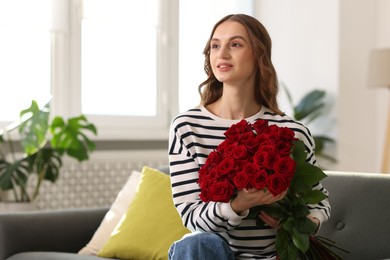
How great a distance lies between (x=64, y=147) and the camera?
15.5 ft

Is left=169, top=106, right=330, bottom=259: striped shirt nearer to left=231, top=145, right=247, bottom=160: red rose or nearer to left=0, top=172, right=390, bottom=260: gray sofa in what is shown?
left=231, top=145, right=247, bottom=160: red rose

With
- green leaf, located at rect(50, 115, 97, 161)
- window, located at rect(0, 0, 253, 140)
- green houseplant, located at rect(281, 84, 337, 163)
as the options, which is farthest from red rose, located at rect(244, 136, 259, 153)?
green houseplant, located at rect(281, 84, 337, 163)

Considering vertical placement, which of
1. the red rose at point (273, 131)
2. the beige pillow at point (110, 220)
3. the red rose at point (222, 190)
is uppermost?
the red rose at point (273, 131)

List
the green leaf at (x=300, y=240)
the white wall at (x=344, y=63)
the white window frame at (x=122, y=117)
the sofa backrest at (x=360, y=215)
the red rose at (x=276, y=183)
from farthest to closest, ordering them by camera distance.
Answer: the white wall at (x=344, y=63)
the white window frame at (x=122, y=117)
the sofa backrest at (x=360, y=215)
the green leaf at (x=300, y=240)
the red rose at (x=276, y=183)

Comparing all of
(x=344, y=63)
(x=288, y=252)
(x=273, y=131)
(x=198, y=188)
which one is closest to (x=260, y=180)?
(x=273, y=131)

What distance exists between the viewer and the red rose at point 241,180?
6.07 feet

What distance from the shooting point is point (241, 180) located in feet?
6.09

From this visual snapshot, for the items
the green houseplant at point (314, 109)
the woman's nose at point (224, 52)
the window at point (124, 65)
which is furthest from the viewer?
the green houseplant at point (314, 109)

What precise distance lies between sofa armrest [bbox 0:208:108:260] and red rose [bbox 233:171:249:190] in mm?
1563

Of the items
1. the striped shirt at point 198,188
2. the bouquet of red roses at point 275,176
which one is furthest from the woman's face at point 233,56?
the bouquet of red roses at point 275,176

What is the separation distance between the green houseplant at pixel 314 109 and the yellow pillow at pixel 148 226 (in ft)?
8.83

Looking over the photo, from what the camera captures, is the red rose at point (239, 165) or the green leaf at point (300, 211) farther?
the green leaf at point (300, 211)

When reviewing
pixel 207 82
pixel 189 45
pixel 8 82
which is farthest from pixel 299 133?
pixel 189 45

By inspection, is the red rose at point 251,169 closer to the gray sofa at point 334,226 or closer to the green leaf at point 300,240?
the green leaf at point 300,240
